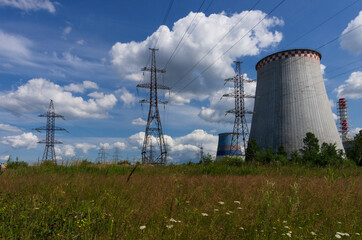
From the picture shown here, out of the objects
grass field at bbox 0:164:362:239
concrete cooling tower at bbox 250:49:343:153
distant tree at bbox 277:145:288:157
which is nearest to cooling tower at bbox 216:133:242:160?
concrete cooling tower at bbox 250:49:343:153

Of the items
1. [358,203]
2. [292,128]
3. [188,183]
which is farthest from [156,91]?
[358,203]

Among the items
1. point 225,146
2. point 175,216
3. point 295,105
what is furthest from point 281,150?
point 175,216

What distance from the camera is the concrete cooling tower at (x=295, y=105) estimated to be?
2306cm

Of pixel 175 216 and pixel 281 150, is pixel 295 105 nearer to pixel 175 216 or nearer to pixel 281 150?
pixel 281 150

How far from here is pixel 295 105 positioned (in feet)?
76.6

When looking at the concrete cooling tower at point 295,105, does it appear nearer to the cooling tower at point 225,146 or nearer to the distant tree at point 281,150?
the distant tree at point 281,150

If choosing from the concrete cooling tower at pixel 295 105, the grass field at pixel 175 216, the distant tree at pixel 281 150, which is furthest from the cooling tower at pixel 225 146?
the grass field at pixel 175 216

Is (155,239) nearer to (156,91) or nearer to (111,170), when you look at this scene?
(111,170)

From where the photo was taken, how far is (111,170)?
8.70 metres

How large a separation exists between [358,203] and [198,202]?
3.09m

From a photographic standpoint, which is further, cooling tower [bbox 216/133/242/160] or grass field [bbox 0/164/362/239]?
cooling tower [bbox 216/133/242/160]

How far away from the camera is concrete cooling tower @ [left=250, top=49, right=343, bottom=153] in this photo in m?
23.1

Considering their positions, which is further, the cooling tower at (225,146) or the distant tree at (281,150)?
the cooling tower at (225,146)

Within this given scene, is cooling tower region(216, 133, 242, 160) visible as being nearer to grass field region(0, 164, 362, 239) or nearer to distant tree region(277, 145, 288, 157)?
distant tree region(277, 145, 288, 157)
